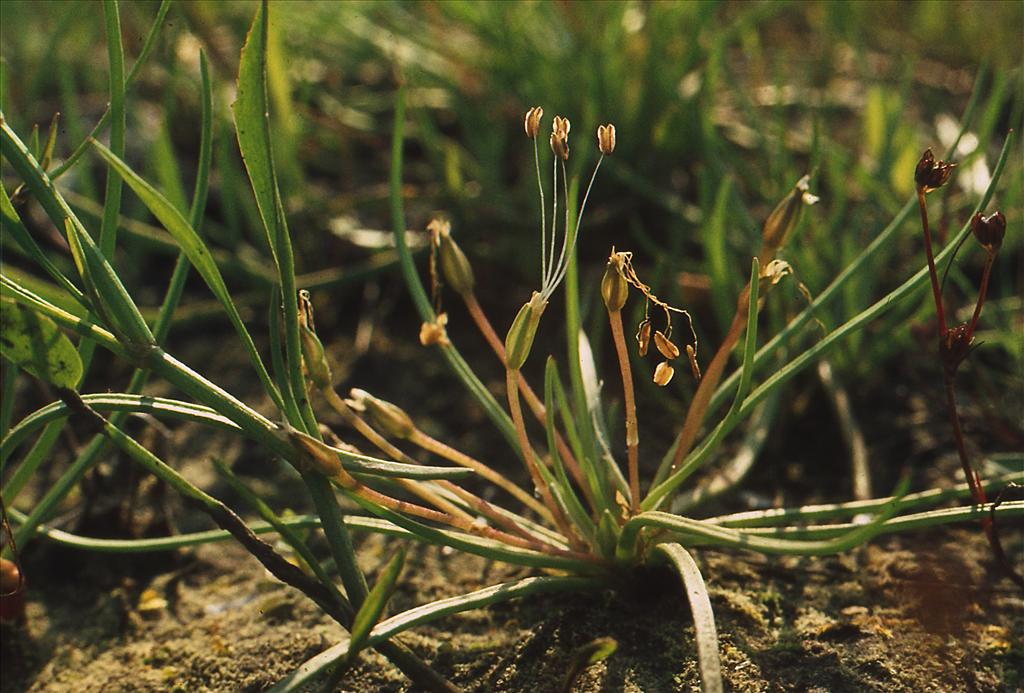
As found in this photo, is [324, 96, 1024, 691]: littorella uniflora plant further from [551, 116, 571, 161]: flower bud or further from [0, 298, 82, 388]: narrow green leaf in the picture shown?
[0, 298, 82, 388]: narrow green leaf

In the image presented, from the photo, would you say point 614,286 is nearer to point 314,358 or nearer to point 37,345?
point 314,358

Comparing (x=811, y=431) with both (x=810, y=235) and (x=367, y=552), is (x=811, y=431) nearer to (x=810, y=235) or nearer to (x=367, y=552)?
(x=810, y=235)

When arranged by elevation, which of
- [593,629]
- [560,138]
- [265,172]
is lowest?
[593,629]

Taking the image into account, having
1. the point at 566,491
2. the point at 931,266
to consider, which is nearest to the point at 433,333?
the point at 566,491

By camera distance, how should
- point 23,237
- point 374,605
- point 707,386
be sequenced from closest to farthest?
point 374,605 → point 23,237 → point 707,386

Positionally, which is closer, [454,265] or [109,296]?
[109,296]

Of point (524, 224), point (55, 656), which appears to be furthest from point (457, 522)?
point (524, 224)
